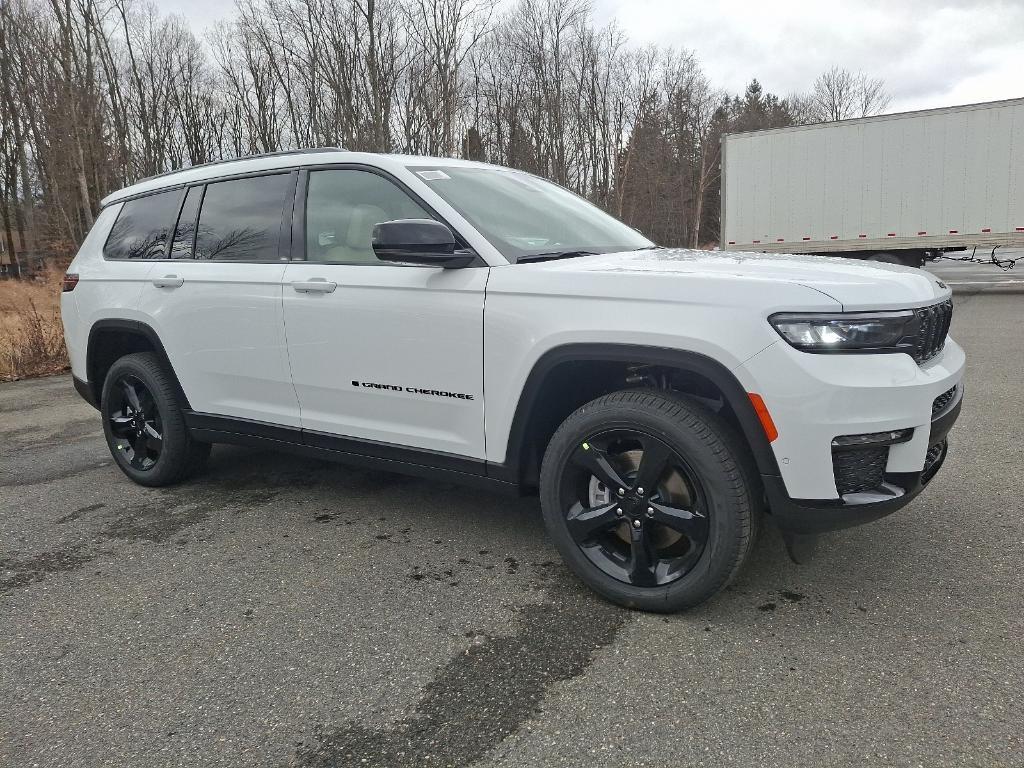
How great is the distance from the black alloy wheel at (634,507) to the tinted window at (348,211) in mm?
1309

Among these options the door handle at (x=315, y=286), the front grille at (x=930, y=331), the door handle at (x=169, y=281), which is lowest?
the front grille at (x=930, y=331)

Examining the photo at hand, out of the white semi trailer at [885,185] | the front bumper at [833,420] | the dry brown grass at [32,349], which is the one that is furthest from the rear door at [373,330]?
the white semi trailer at [885,185]

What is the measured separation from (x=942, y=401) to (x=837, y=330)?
0.57 metres

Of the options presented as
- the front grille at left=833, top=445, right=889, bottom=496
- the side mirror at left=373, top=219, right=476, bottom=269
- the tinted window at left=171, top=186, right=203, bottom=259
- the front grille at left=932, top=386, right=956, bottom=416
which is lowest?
the front grille at left=833, top=445, right=889, bottom=496

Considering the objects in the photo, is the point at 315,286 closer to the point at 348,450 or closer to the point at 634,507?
the point at 348,450

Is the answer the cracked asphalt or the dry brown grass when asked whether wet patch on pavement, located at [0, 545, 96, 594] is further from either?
the dry brown grass

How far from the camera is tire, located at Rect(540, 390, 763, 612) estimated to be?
7.95 feet

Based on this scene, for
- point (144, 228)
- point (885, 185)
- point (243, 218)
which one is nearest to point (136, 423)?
point (144, 228)

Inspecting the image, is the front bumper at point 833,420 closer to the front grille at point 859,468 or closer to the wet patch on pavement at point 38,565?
the front grille at point 859,468

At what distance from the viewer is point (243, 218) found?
12.3 feet

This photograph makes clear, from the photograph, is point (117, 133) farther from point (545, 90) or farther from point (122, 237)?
point (122, 237)

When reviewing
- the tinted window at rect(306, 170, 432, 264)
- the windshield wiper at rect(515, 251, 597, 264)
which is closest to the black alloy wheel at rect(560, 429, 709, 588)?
the windshield wiper at rect(515, 251, 597, 264)

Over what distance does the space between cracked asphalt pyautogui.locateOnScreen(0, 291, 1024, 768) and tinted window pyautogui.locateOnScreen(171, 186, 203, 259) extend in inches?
56.3

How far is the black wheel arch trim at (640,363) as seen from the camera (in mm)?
2340
